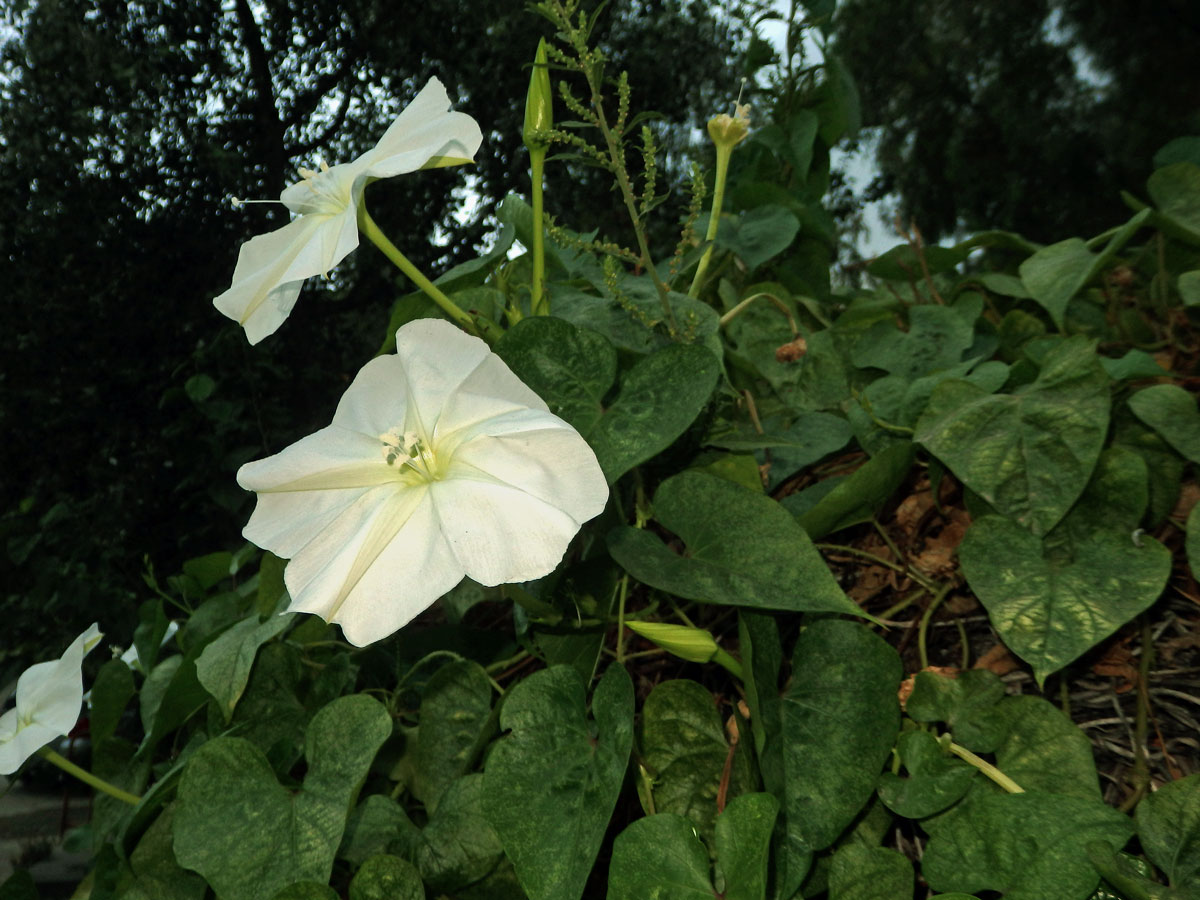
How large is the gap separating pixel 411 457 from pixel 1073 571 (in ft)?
1.17

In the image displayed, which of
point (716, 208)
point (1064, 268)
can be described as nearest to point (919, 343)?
point (1064, 268)

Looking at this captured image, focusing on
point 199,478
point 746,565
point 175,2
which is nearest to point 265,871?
point 746,565

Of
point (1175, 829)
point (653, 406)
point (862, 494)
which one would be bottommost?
point (1175, 829)

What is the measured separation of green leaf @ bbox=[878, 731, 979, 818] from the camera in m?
0.45

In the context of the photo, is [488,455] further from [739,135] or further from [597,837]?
[739,135]

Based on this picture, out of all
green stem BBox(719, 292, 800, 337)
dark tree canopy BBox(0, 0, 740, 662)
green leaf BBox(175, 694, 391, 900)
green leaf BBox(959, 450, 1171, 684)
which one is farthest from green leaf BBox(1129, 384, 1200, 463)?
dark tree canopy BBox(0, 0, 740, 662)

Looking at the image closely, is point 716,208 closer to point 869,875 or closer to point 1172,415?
point 1172,415

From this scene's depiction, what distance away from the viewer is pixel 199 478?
1886mm

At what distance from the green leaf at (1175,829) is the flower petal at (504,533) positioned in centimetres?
30

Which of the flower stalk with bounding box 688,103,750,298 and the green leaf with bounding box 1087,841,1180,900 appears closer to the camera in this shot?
the green leaf with bounding box 1087,841,1180,900

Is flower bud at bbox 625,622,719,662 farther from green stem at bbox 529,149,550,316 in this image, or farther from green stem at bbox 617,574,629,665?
green stem at bbox 529,149,550,316

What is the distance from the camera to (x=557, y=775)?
476 millimetres

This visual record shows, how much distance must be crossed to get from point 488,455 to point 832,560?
0.27 meters

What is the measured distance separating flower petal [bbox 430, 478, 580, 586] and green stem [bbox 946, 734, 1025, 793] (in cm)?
24
